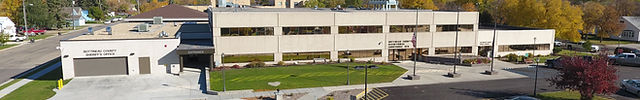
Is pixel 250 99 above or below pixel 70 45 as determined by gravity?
below

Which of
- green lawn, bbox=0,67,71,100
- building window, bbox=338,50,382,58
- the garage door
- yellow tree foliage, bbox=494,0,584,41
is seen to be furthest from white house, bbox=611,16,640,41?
green lawn, bbox=0,67,71,100

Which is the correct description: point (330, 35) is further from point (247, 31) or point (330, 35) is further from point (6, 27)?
point (6, 27)

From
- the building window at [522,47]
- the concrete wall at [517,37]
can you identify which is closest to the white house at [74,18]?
the concrete wall at [517,37]

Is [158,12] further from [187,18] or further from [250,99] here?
[250,99]

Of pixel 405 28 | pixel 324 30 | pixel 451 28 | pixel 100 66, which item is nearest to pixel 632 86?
pixel 451 28

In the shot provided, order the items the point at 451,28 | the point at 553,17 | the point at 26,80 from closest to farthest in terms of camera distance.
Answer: the point at 26,80 < the point at 451,28 < the point at 553,17

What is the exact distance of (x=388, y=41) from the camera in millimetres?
47719

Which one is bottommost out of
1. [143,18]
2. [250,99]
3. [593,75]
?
[250,99]

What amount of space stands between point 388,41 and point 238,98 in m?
23.4

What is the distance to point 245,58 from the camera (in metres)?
43.0

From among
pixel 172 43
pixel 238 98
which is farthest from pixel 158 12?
pixel 238 98

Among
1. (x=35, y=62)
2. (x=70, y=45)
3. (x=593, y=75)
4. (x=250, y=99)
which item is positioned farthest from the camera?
(x=35, y=62)

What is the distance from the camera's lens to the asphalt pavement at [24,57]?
136 ft

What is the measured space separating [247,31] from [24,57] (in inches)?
1185
